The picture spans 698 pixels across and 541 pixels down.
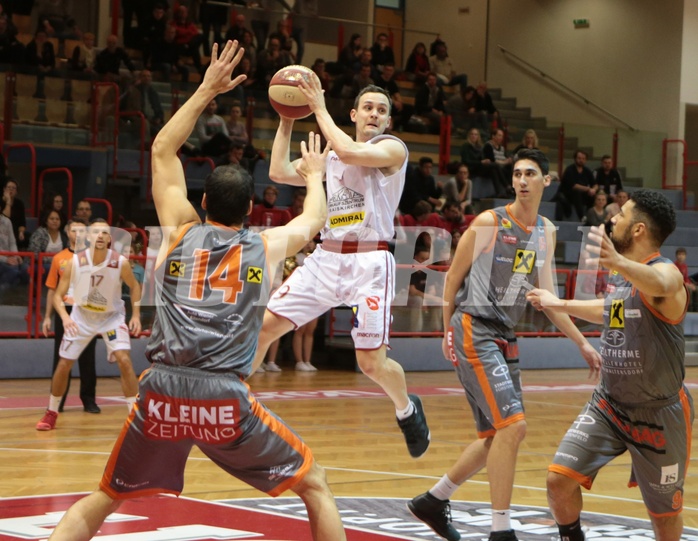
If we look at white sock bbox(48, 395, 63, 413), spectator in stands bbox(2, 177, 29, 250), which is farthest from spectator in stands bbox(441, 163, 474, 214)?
white sock bbox(48, 395, 63, 413)

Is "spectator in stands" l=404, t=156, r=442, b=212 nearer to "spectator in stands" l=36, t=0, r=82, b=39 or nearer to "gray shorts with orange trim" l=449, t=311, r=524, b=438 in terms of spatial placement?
"spectator in stands" l=36, t=0, r=82, b=39

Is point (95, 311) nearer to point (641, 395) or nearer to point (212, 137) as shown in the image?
point (641, 395)

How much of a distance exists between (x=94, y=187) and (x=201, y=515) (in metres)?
10.7

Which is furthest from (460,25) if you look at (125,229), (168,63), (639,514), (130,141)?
(639,514)

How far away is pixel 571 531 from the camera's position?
5055mm

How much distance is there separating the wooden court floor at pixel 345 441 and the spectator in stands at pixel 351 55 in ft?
23.2

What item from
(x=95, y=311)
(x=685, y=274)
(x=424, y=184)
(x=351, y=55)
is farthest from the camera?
(x=351, y=55)

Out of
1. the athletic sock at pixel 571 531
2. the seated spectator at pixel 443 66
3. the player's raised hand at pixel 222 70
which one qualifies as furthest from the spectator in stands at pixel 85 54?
the athletic sock at pixel 571 531

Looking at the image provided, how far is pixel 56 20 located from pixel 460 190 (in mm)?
7170

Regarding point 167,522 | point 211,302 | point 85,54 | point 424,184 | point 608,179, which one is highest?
point 85,54

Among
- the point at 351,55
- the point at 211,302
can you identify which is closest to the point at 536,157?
the point at 211,302

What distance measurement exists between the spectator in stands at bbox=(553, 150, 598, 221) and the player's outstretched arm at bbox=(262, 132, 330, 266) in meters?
14.4

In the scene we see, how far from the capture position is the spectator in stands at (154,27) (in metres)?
18.0

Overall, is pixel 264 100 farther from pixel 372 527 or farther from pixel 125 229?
pixel 372 527
